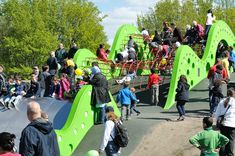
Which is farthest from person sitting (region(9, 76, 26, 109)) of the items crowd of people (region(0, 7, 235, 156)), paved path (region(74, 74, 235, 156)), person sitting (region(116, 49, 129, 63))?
person sitting (region(116, 49, 129, 63))

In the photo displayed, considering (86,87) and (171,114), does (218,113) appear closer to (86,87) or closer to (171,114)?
(86,87)

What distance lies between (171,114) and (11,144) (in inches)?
449

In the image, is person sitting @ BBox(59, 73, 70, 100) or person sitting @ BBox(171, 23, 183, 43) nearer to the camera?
person sitting @ BBox(59, 73, 70, 100)

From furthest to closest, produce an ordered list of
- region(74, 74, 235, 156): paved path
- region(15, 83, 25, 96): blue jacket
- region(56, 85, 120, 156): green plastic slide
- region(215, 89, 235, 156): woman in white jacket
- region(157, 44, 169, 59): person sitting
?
region(157, 44, 169, 59): person sitting → region(15, 83, 25, 96): blue jacket → region(74, 74, 235, 156): paved path → region(56, 85, 120, 156): green plastic slide → region(215, 89, 235, 156): woman in white jacket

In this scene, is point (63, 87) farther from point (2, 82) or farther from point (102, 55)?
point (102, 55)

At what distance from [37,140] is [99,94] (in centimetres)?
828

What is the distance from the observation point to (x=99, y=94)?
14.6 meters

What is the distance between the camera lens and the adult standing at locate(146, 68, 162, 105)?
18.1 meters

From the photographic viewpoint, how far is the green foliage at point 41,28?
53.4 metres

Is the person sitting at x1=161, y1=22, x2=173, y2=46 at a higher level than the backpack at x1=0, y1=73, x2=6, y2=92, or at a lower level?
higher

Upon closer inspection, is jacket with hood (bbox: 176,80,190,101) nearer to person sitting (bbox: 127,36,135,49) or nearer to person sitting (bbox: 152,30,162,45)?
person sitting (bbox: 152,30,162,45)

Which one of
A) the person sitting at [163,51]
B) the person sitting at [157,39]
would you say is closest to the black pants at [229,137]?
the person sitting at [163,51]

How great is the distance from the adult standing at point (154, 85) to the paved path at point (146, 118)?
32cm

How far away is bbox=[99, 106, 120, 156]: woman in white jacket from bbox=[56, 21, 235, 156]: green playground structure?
3.68 meters
